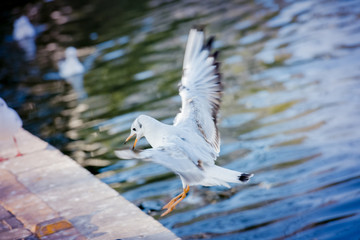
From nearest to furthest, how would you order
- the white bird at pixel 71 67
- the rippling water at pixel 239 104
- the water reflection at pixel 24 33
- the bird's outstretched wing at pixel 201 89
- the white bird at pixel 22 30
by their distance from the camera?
the bird's outstretched wing at pixel 201 89, the rippling water at pixel 239 104, the white bird at pixel 71 67, the water reflection at pixel 24 33, the white bird at pixel 22 30

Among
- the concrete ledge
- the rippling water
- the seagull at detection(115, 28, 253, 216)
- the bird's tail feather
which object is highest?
the seagull at detection(115, 28, 253, 216)

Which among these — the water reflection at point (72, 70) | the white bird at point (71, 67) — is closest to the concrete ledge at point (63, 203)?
the water reflection at point (72, 70)

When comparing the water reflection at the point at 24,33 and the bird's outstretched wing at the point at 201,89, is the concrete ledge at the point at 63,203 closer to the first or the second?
the bird's outstretched wing at the point at 201,89

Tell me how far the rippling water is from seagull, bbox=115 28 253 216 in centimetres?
131

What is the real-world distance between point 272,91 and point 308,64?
1234mm

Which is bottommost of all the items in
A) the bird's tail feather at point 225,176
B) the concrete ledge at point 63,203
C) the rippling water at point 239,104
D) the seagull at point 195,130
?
the rippling water at point 239,104

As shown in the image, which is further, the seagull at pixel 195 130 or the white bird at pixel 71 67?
the white bird at pixel 71 67

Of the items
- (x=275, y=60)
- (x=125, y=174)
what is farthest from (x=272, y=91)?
(x=125, y=174)

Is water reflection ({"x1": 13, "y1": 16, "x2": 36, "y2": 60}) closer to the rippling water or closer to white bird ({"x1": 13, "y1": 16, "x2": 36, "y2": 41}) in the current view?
white bird ({"x1": 13, "y1": 16, "x2": 36, "y2": 41})

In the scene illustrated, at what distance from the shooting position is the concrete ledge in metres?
4.54

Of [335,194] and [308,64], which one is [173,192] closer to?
[335,194]

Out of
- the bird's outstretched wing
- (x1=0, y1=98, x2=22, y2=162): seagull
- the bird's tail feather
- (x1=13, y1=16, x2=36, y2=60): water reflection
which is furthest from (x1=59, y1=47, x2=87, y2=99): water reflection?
the bird's tail feather

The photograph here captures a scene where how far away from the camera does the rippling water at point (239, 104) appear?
18.6 ft

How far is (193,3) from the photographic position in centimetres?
1595
